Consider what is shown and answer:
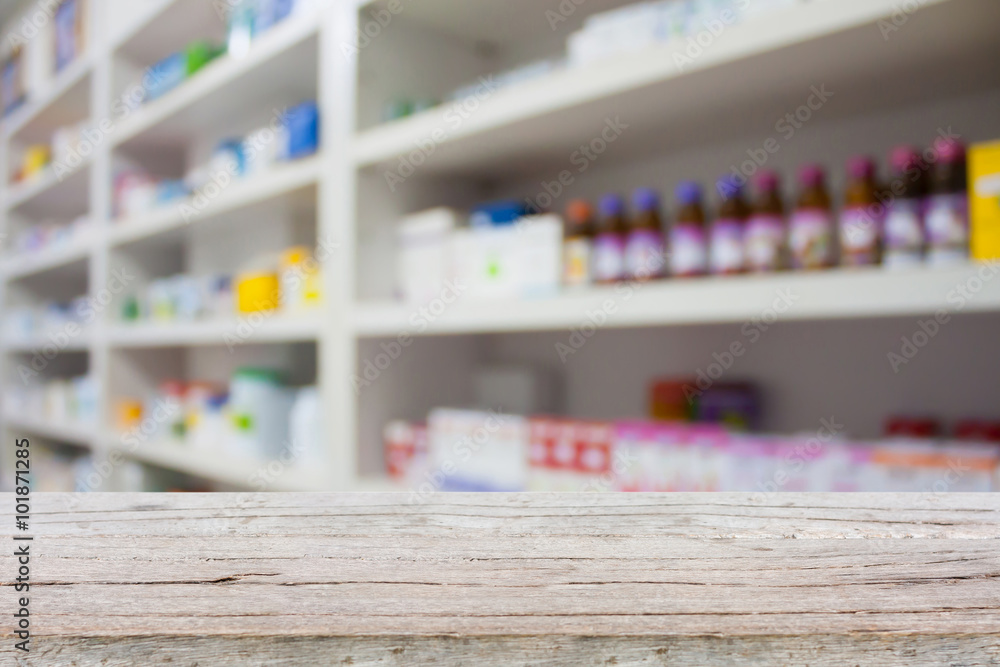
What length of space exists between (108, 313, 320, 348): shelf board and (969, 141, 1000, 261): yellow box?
146 cm

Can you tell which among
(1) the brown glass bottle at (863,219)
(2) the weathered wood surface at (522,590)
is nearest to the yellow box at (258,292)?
(1) the brown glass bottle at (863,219)

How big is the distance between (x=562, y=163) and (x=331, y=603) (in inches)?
68.9

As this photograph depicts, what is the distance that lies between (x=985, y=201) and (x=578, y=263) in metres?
0.68

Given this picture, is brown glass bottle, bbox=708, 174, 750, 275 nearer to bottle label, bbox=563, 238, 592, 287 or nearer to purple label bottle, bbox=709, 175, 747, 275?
purple label bottle, bbox=709, 175, 747, 275

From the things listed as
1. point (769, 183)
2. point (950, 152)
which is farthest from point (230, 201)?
point (950, 152)

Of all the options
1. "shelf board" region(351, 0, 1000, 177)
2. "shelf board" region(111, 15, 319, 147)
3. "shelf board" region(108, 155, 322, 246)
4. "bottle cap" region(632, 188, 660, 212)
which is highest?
"shelf board" region(111, 15, 319, 147)

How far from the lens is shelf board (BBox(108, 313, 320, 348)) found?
2.02 metres

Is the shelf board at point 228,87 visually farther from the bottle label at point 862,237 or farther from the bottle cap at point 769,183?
the bottle label at point 862,237

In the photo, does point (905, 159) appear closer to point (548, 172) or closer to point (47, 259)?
point (548, 172)

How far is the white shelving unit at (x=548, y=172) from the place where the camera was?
45.9 inches

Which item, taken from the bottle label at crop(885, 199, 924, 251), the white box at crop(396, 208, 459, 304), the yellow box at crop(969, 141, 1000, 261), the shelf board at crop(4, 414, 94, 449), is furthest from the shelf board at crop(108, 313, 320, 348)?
the yellow box at crop(969, 141, 1000, 261)

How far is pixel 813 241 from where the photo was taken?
121 centimetres

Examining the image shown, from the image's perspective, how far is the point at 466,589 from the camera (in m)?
0.23

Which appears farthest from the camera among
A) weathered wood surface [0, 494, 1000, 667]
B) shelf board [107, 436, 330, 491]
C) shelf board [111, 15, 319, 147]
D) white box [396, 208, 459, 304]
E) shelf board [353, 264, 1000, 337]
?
shelf board [111, 15, 319, 147]
